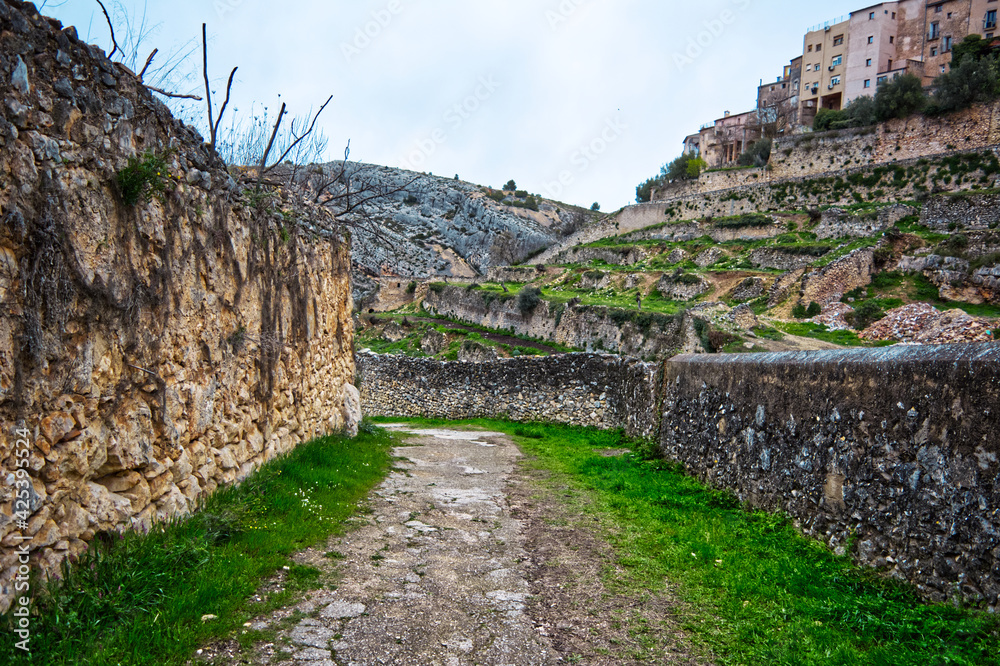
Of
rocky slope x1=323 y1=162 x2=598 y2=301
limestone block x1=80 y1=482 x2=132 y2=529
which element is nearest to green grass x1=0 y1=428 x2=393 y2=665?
limestone block x1=80 y1=482 x2=132 y2=529

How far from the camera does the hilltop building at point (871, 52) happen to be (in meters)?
52.0

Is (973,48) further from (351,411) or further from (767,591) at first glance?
(767,591)

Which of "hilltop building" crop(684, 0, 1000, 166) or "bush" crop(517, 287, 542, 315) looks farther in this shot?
"hilltop building" crop(684, 0, 1000, 166)

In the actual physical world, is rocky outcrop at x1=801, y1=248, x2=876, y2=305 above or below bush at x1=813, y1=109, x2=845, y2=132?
below

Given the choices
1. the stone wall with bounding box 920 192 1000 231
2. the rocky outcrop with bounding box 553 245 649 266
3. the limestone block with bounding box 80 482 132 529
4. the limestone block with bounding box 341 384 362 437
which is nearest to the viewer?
the limestone block with bounding box 80 482 132 529

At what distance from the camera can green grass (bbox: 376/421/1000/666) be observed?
124 inches

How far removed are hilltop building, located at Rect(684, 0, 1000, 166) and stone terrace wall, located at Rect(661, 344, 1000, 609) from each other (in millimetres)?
56437

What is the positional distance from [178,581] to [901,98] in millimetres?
57130

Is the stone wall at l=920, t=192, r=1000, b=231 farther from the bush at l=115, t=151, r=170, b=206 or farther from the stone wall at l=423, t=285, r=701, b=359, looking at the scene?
the bush at l=115, t=151, r=170, b=206

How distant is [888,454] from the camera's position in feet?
13.4

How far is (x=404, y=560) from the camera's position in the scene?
490cm

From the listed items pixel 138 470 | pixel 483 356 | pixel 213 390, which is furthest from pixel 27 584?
pixel 483 356

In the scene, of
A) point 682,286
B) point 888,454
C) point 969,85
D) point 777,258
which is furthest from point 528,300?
point 969,85

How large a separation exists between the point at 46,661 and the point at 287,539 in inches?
86.1
